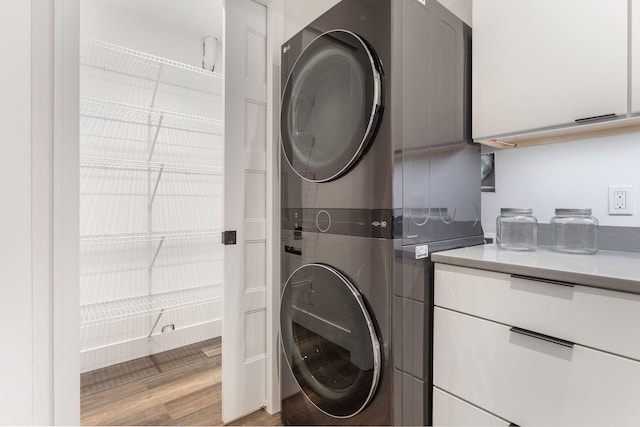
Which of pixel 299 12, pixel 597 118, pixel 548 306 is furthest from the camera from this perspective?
pixel 299 12

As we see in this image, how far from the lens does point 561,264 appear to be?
99cm

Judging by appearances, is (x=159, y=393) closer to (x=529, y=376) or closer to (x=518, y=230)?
(x=529, y=376)

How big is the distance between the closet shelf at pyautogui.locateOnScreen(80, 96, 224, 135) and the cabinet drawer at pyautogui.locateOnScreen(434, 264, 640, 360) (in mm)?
2193

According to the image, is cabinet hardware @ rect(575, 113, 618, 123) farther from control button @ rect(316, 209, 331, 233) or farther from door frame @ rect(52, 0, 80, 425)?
door frame @ rect(52, 0, 80, 425)

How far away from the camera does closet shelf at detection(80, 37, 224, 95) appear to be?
198 cm

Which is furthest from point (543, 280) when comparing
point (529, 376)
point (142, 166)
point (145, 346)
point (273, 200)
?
point (145, 346)

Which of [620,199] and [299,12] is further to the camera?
[299,12]

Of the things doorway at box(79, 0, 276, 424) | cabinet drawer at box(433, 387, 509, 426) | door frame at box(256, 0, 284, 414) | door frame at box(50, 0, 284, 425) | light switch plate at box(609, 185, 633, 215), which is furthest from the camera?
doorway at box(79, 0, 276, 424)

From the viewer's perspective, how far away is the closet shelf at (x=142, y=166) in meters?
2.02

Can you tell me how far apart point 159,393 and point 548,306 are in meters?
2.09

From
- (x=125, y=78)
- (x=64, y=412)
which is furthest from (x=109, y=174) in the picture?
(x=64, y=412)

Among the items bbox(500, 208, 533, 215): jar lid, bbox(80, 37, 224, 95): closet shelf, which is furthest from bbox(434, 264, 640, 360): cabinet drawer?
bbox(80, 37, 224, 95): closet shelf

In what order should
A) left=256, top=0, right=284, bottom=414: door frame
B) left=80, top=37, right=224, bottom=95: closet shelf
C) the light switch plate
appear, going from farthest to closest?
left=80, top=37, right=224, bottom=95: closet shelf < left=256, top=0, right=284, bottom=414: door frame < the light switch plate

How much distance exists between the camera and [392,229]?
1.05 meters
